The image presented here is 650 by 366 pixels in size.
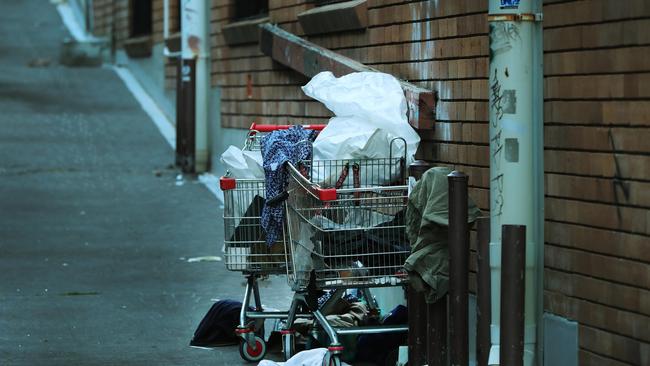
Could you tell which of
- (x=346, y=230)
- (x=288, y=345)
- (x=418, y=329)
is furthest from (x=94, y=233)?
(x=418, y=329)

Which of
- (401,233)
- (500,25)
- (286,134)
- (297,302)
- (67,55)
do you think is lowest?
(297,302)

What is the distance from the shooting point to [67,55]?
23391 mm

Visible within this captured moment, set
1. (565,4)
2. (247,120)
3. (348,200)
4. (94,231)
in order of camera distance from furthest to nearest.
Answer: (247,120) < (94,231) < (348,200) < (565,4)

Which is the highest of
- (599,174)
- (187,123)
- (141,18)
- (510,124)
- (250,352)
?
(141,18)

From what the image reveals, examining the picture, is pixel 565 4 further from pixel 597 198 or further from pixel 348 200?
pixel 348 200

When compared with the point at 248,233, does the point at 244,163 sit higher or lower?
higher

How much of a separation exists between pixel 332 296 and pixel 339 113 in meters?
1.17

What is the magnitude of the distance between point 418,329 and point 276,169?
1203 mm

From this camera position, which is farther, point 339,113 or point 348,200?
point 339,113

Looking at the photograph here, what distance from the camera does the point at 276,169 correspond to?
6.80 m

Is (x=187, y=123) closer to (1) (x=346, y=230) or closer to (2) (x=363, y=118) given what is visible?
(2) (x=363, y=118)

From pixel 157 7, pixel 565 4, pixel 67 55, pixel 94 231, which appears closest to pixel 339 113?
pixel 565 4

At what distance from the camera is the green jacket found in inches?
238

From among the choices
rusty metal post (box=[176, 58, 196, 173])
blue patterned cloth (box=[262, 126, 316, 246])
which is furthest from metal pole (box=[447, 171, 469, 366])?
rusty metal post (box=[176, 58, 196, 173])
